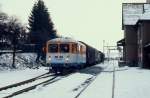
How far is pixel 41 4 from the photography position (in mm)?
79250

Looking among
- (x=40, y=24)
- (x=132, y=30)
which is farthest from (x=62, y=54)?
(x=40, y=24)

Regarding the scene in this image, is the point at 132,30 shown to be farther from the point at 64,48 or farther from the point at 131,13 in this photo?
the point at 64,48

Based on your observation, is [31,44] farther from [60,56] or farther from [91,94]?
[91,94]

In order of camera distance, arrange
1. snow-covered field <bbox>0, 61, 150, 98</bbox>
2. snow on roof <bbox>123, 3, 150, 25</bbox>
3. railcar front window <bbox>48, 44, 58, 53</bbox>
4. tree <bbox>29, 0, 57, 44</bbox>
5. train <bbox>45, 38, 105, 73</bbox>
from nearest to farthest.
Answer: snow-covered field <bbox>0, 61, 150, 98</bbox>
train <bbox>45, 38, 105, 73</bbox>
railcar front window <bbox>48, 44, 58, 53</bbox>
snow on roof <bbox>123, 3, 150, 25</bbox>
tree <bbox>29, 0, 57, 44</bbox>

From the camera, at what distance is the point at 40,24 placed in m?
76.4

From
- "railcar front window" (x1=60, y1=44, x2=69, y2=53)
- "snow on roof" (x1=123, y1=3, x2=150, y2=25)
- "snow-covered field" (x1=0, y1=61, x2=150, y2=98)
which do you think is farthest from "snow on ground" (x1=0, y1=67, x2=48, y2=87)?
"snow on roof" (x1=123, y1=3, x2=150, y2=25)

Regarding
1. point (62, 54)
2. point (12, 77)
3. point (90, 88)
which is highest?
point (62, 54)

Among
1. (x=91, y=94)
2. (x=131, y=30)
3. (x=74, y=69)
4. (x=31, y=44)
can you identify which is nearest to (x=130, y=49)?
(x=131, y=30)

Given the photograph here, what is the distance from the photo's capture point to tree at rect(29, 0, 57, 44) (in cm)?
7269

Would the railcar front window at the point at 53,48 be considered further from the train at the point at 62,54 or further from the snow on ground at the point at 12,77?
the snow on ground at the point at 12,77

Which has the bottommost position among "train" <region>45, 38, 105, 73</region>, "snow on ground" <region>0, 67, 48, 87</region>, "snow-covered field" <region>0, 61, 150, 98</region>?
"snow-covered field" <region>0, 61, 150, 98</region>

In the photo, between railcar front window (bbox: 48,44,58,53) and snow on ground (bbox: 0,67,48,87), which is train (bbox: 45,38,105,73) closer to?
railcar front window (bbox: 48,44,58,53)

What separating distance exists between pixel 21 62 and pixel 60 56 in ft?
58.3

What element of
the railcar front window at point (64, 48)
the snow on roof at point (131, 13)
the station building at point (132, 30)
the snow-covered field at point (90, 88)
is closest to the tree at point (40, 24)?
the station building at point (132, 30)
